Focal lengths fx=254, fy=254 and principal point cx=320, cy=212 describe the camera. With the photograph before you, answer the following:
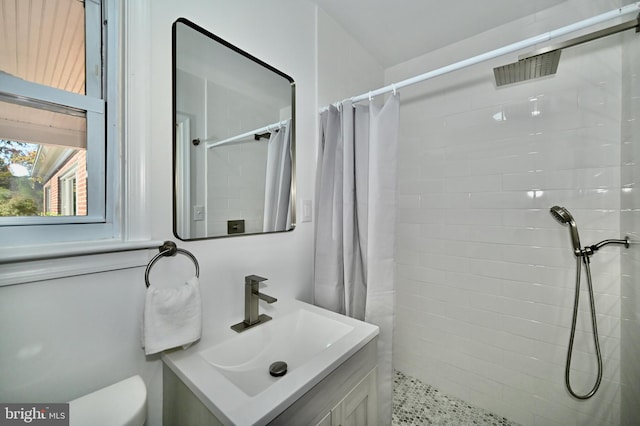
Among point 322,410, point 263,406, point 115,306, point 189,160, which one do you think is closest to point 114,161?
point 189,160

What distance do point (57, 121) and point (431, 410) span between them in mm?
2254

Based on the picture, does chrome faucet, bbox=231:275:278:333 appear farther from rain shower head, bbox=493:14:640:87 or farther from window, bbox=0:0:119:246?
rain shower head, bbox=493:14:640:87

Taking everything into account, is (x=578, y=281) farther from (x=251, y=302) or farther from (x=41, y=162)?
(x=41, y=162)

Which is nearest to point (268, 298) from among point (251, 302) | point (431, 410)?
point (251, 302)

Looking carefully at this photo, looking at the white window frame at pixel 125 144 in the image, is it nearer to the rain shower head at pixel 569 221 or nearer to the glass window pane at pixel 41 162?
the glass window pane at pixel 41 162

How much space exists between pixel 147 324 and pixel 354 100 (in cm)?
129

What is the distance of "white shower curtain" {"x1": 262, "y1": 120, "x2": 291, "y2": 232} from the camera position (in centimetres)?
123

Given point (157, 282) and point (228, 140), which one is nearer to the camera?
point (157, 282)

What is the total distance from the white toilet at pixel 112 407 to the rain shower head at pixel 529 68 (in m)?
1.81

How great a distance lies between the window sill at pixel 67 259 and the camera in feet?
1.91

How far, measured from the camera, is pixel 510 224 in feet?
4.97

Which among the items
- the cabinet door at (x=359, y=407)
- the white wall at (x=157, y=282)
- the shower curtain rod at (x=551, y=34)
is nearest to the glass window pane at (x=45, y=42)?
the white wall at (x=157, y=282)

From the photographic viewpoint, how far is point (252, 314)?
1038mm

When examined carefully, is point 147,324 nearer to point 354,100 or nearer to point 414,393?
point 354,100
